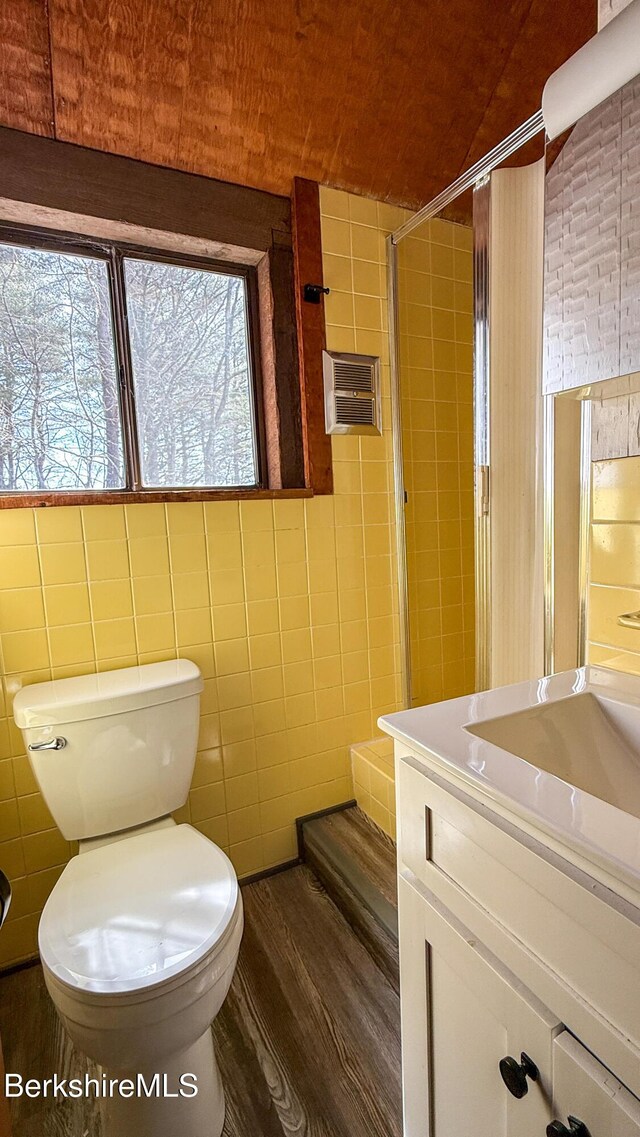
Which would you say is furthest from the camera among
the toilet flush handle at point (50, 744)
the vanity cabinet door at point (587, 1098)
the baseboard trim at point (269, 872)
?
the baseboard trim at point (269, 872)

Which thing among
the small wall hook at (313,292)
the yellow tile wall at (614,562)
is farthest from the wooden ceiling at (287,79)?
the yellow tile wall at (614,562)

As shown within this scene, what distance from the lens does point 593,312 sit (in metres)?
0.90

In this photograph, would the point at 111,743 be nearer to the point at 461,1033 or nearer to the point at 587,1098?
the point at 461,1033

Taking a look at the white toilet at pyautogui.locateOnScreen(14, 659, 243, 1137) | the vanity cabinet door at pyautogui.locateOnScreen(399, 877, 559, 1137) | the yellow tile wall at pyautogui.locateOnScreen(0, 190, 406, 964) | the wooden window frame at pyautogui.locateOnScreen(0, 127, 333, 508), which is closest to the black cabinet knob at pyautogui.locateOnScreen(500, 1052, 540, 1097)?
the vanity cabinet door at pyautogui.locateOnScreen(399, 877, 559, 1137)

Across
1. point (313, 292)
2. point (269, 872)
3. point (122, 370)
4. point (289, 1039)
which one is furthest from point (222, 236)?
point (289, 1039)

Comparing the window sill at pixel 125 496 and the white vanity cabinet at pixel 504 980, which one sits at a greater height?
the window sill at pixel 125 496

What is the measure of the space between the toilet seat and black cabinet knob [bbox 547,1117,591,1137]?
58 cm

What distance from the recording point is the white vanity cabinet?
1.61ft

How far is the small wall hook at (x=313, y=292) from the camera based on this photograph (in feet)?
5.30

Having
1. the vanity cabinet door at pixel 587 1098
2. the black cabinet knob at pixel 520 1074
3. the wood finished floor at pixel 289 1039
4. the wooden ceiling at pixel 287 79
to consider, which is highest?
A: the wooden ceiling at pixel 287 79

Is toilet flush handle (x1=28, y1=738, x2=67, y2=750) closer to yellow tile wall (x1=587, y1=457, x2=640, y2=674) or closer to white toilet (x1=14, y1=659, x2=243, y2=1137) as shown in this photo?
white toilet (x1=14, y1=659, x2=243, y2=1137)

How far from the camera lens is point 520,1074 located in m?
0.58

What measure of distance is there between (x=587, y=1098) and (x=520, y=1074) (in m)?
0.09

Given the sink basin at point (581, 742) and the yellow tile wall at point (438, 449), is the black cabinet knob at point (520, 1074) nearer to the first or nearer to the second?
the sink basin at point (581, 742)
